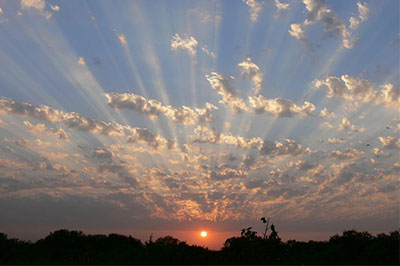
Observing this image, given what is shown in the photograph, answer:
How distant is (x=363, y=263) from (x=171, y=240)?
2817cm

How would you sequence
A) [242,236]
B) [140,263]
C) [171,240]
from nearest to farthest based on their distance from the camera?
1. [140,263]
2. [171,240]
3. [242,236]

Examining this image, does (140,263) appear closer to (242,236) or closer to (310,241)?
(242,236)

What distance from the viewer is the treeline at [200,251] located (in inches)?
1629

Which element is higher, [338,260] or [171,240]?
[171,240]

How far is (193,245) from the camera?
53250mm

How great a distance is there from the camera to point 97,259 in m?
45.8

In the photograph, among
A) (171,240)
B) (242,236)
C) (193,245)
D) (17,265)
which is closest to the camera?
(17,265)

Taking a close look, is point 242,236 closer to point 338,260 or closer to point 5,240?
point 338,260

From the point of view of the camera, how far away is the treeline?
136ft

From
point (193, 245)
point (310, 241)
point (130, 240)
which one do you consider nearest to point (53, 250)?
point (130, 240)

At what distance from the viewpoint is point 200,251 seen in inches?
1949

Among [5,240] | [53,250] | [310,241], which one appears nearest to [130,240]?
[53,250]

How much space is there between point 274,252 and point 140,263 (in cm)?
2339

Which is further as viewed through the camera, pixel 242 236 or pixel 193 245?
pixel 242 236
